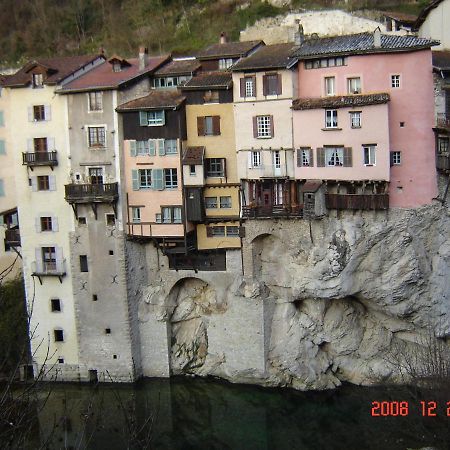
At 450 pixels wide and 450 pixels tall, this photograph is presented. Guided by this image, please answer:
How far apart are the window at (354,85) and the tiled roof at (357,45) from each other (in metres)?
1.37

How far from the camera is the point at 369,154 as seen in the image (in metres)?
34.3

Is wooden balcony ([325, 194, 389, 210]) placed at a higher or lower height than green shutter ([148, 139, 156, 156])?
lower

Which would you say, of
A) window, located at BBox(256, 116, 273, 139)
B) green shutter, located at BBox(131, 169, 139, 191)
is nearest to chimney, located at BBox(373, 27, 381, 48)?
window, located at BBox(256, 116, 273, 139)

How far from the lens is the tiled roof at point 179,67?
3796 centimetres

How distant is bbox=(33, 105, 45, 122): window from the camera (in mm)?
38406

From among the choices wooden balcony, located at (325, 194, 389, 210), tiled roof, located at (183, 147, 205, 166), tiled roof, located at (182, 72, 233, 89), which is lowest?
wooden balcony, located at (325, 194, 389, 210)

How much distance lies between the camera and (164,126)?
37.2 metres

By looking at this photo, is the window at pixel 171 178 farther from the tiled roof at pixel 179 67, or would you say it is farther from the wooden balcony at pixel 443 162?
the wooden balcony at pixel 443 162

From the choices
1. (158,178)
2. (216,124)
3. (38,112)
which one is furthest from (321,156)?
(38,112)

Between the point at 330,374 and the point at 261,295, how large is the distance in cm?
571

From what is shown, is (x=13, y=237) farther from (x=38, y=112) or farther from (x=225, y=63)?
(x=225, y=63)

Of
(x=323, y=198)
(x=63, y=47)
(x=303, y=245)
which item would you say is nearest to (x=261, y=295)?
(x=303, y=245)

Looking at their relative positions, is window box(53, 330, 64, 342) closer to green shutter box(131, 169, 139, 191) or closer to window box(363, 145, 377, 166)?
green shutter box(131, 169, 139, 191)

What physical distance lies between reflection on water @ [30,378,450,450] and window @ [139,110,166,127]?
14107 mm
